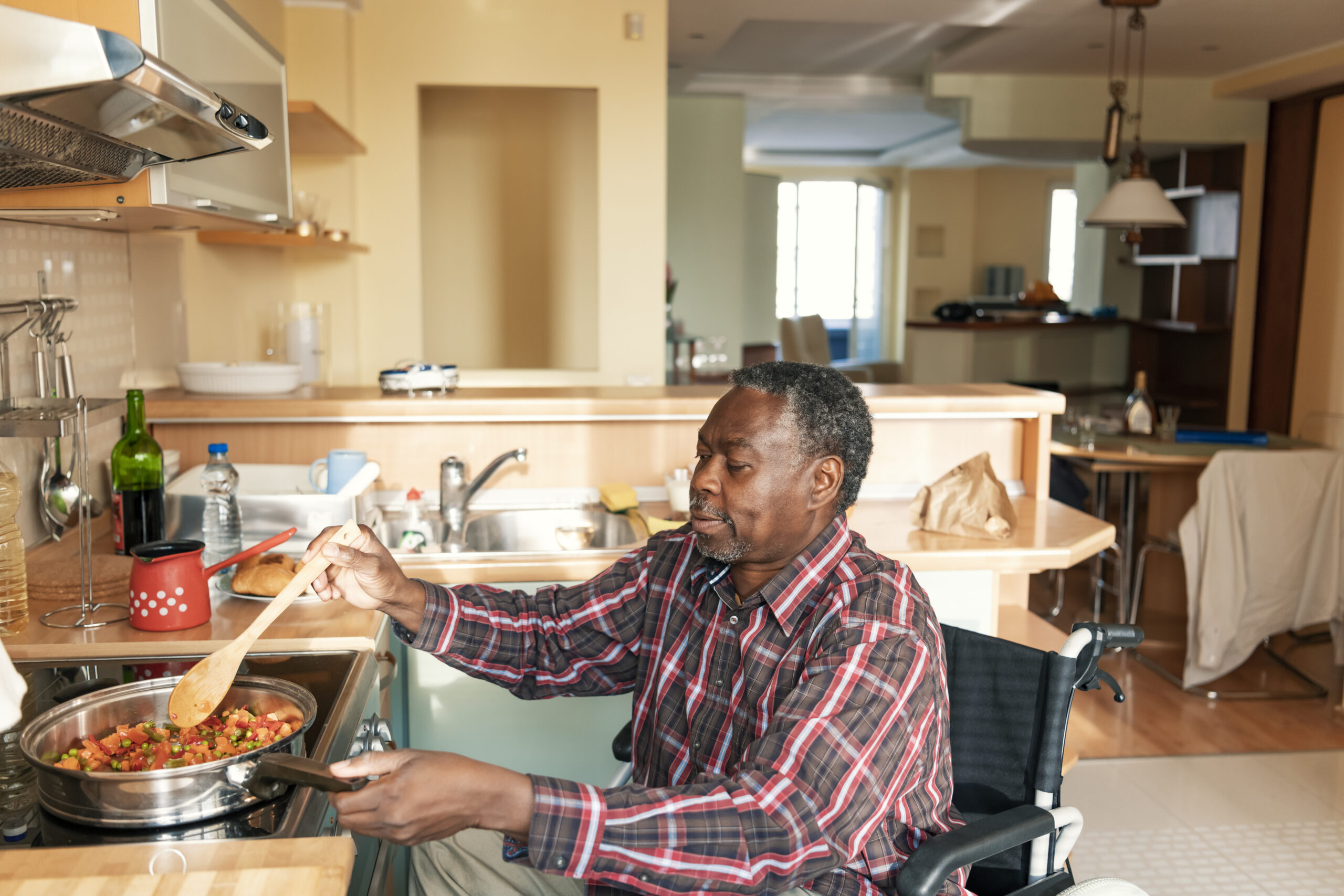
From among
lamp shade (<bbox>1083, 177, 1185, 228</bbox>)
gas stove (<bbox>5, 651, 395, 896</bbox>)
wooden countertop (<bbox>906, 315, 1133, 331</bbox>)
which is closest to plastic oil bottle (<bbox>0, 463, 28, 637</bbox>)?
gas stove (<bbox>5, 651, 395, 896</bbox>)

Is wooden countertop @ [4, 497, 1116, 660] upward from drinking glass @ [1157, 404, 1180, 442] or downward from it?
downward

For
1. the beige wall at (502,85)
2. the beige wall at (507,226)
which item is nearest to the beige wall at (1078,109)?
the beige wall at (507,226)

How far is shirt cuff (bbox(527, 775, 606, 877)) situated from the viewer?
3.32 feet

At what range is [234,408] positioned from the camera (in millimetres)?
2580

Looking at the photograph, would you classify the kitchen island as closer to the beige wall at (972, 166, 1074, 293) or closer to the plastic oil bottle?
the plastic oil bottle

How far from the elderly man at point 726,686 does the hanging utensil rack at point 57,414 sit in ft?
1.77

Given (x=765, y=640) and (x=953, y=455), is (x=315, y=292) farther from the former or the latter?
(x=765, y=640)

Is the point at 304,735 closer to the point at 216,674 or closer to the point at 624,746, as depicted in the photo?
the point at 216,674

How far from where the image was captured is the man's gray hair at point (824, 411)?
134 centimetres

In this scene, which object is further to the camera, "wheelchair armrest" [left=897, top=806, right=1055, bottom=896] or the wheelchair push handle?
the wheelchair push handle

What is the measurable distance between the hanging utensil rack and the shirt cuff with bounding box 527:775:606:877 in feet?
→ 3.26

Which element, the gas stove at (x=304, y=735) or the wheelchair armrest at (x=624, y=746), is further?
the wheelchair armrest at (x=624, y=746)

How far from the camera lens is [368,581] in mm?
1419

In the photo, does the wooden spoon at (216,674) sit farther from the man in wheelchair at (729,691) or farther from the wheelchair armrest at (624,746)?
the wheelchair armrest at (624,746)
